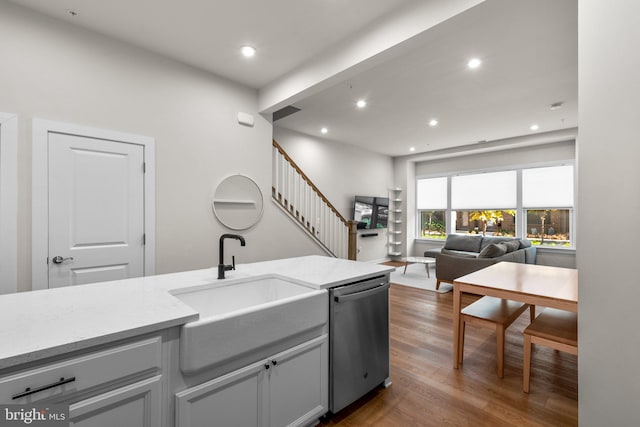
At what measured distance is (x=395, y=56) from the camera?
258cm

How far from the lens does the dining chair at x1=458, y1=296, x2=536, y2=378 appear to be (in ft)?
7.50

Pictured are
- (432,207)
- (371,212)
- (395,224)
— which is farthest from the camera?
(395,224)

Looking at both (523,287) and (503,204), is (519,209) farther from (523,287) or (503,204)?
(523,287)

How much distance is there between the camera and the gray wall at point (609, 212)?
48.8 inches

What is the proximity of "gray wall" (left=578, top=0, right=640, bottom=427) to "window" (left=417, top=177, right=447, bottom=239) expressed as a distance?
6.85 m

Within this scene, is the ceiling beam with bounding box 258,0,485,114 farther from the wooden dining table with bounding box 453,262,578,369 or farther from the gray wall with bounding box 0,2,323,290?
the wooden dining table with bounding box 453,262,578,369

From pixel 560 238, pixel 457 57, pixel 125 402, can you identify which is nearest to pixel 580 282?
pixel 125 402

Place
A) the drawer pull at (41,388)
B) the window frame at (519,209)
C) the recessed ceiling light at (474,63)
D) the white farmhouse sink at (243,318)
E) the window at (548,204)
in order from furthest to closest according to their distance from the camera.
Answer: the window at (548,204) → the window frame at (519,209) → the recessed ceiling light at (474,63) → the white farmhouse sink at (243,318) → the drawer pull at (41,388)

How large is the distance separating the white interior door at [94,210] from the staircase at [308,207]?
1687 millimetres

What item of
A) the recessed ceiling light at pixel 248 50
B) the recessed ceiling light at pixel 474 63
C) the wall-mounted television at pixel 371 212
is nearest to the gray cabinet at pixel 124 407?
the recessed ceiling light at pixel 248 50

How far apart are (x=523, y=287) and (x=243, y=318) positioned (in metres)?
2.12

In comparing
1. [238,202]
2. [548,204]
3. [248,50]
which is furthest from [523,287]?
[548,204]

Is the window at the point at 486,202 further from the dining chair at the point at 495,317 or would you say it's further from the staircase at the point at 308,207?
the dining chair at the point at 495,317

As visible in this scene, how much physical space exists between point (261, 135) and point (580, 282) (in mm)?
3491
